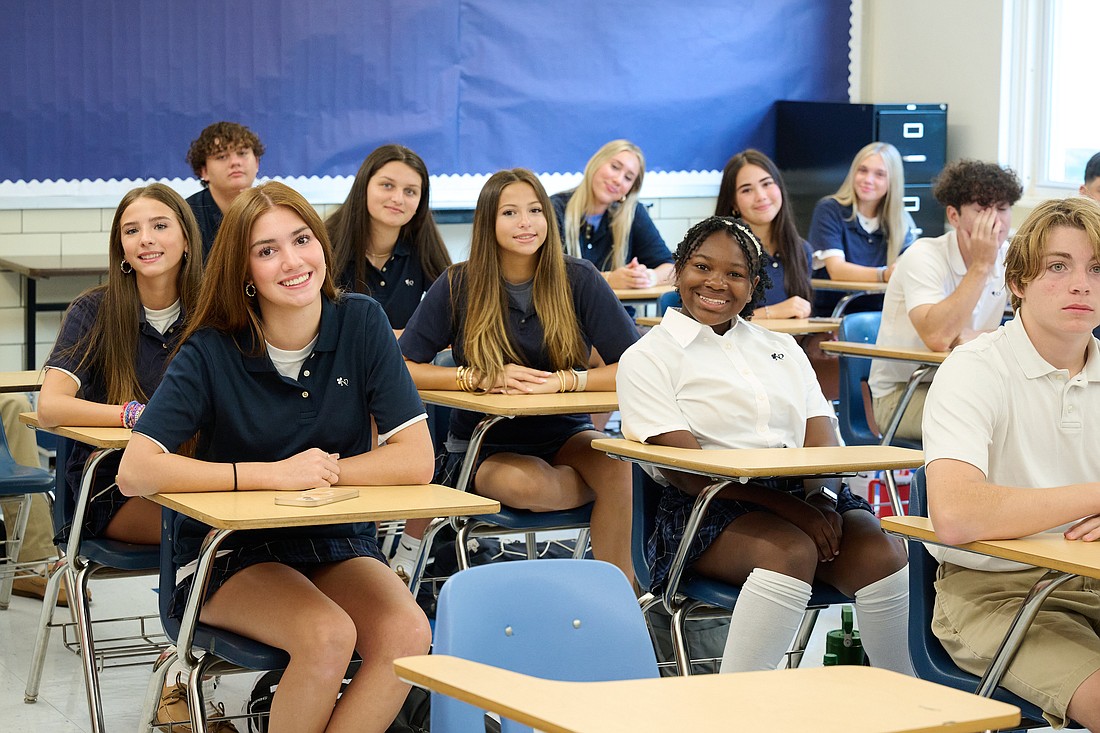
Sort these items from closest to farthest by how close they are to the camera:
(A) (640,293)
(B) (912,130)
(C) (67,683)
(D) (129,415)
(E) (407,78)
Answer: (D) (129,415)
(C) (67,683)
(A) (640,293)
(E) (407,78)
(B) (912,130)

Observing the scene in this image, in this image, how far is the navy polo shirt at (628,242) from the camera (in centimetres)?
579

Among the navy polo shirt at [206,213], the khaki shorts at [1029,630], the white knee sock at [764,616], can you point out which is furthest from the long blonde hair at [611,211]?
the khaki shorts at [1029,630]

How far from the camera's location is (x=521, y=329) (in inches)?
143

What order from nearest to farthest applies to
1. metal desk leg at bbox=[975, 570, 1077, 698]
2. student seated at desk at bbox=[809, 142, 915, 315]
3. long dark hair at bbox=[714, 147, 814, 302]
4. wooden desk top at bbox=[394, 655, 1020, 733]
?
wooden desk top at bbox=[394, 655, 1020, 733] < metal desk leg at bbox=[975, 570, 1077, 698] < long dark hair at bbox=[714, 147, 814, 302] < student seated at desk at bbox=[809, 142, 915, 315]

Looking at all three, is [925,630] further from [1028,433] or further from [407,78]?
[407,78]

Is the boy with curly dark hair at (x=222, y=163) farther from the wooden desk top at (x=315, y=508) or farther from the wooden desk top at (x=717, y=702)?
the wooden desk top at (x=717, y=702)

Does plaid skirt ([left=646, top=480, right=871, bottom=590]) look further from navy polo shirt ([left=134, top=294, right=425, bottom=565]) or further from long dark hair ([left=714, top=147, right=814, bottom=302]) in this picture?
long dark hair ([left=714, top=147, right=814, bottom=302])

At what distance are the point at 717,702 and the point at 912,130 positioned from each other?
6.54 metres

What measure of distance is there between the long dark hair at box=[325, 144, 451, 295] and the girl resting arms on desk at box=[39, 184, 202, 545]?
3.67 ft

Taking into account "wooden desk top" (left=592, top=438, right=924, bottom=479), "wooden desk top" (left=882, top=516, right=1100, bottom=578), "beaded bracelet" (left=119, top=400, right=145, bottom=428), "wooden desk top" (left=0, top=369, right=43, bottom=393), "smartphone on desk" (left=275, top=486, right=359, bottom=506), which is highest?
"wooden desk top" (left=0, top=369, right=43, bottom=393)

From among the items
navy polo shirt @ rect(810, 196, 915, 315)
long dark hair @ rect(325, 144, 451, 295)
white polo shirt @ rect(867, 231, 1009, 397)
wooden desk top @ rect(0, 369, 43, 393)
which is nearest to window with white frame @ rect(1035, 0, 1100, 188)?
navy polo shirt @ rect(810, 196, 915, 315)

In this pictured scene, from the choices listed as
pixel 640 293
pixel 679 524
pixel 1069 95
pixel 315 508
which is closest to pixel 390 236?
pixel 640 293

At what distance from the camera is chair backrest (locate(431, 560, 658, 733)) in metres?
1.75

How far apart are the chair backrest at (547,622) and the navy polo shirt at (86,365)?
1498mm
